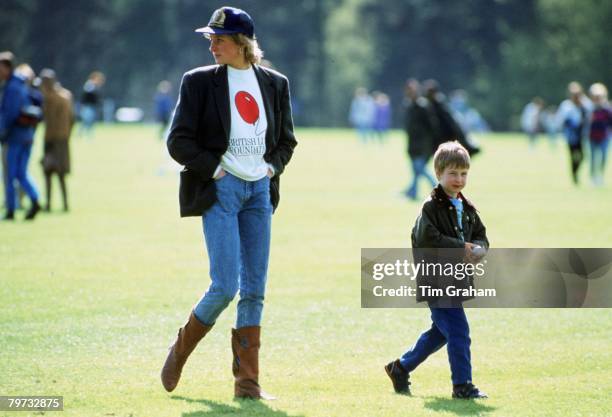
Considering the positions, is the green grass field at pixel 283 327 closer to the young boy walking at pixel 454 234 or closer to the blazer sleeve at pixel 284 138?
the young boy walking at pixel 454 234

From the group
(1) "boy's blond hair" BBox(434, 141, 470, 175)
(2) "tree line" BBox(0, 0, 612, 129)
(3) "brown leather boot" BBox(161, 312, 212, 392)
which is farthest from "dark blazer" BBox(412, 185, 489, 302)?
(2) "tree line" BBox(0, 0, 612, 129)

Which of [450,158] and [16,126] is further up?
[16,126]

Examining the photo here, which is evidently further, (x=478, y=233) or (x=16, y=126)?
(x=16, y=126)

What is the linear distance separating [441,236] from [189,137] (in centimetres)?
144

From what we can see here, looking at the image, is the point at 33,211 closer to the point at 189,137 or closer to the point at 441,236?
the point at 189,137

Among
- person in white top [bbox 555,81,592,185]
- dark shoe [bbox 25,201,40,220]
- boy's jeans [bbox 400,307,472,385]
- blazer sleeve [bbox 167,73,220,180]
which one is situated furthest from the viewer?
person in white top [bbox 555,81,592,185]

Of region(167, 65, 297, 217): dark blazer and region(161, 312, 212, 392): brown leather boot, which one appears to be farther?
region(161, 312, 212, 392): brown leather boot

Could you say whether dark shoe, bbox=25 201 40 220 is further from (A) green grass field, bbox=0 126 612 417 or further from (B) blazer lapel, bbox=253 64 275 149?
(B) blazer lapel, bbox=253 64 275 149

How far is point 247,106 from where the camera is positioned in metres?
6.96

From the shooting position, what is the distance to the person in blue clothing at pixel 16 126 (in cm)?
1733

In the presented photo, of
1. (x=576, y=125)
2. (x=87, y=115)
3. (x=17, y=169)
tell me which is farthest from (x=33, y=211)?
(x=87, y=115)

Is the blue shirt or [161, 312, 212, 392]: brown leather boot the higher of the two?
the blue shirt

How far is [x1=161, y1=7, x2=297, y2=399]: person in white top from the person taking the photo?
6.85 metres

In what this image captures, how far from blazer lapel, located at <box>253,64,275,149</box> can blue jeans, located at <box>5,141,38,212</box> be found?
11.4m
